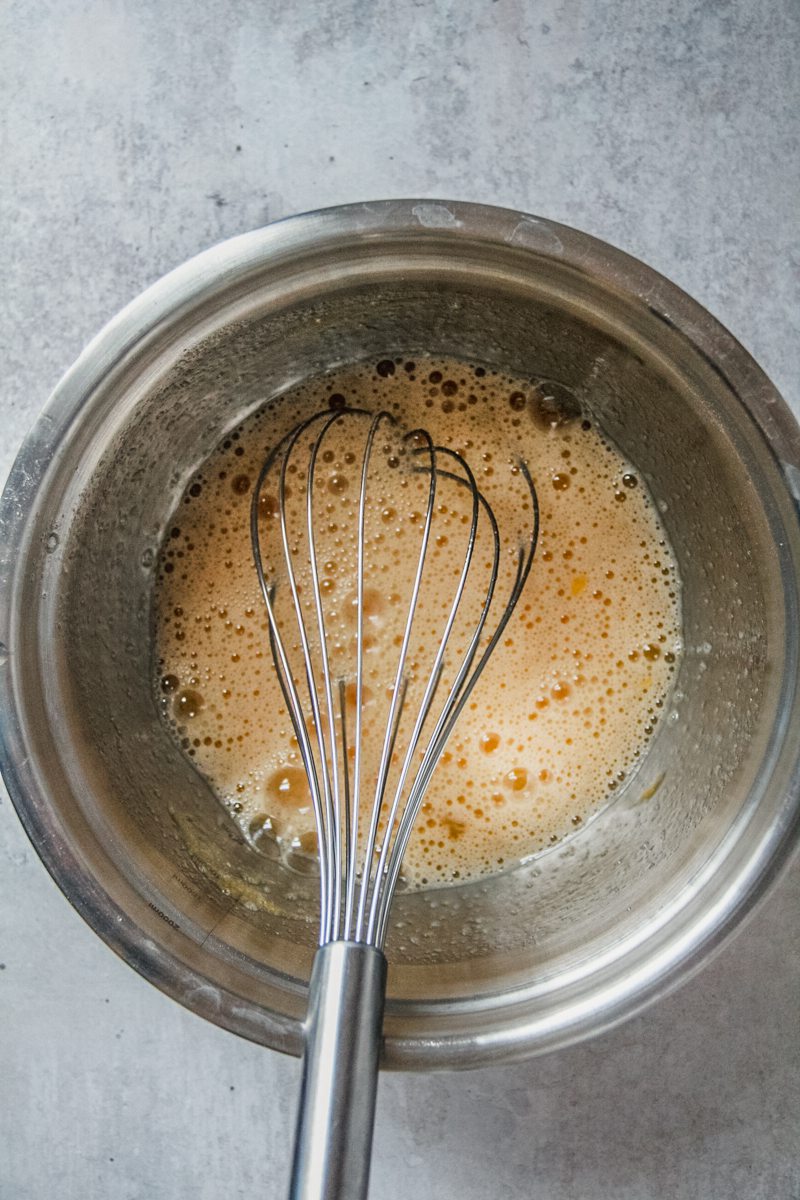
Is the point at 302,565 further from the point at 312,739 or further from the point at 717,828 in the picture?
the point at 717,828

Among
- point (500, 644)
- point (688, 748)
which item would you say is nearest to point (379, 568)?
point (500, 644)

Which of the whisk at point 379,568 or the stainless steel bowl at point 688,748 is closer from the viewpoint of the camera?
the stainless steel bowl at point 688,748

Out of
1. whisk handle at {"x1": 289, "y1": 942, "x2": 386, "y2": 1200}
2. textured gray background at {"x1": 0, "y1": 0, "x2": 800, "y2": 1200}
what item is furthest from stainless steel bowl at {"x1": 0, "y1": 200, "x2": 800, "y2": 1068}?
textured gray background at {"x1": 0, "y1": 0, "x2": 800, "y2": 1200}

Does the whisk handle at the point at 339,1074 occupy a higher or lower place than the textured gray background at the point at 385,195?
lower

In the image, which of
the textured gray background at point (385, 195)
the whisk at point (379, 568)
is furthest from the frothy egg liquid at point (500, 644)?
the textured gray background at point (385, 195)

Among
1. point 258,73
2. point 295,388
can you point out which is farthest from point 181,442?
point 258,73

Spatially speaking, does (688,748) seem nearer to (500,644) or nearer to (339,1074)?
(500,644)

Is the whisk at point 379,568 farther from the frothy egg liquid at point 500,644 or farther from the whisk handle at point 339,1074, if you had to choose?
the whisk handle at point 339,1074
